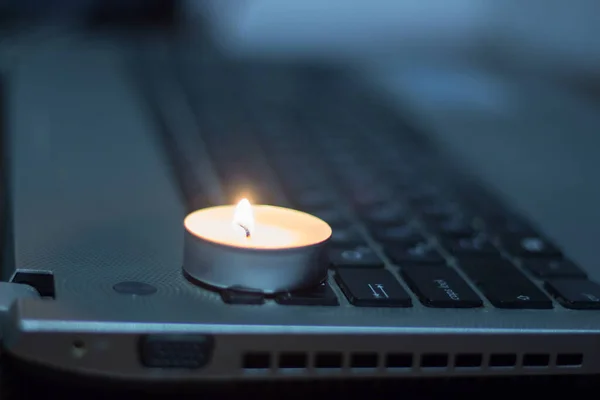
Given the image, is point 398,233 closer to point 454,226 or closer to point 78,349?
point 454,226

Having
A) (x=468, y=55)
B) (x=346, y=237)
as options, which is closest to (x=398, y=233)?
(x=346, y=237)

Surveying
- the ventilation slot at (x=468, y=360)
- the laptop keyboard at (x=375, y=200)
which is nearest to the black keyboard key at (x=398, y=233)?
the laptop keyboard at (x=375, y=200)

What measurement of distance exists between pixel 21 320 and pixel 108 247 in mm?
95

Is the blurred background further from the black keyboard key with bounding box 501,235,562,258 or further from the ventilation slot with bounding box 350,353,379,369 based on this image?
the ventilation slot with bounding box 350,353,379,369

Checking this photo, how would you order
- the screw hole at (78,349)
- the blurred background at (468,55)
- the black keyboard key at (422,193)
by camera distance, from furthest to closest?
the blurred background at (468,55) → the black keyboard key at (422,193) → the screw hole at (78,349)

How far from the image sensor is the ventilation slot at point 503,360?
312 mm

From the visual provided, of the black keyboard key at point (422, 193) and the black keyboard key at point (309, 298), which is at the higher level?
the black keyboard key at point (422, 193)

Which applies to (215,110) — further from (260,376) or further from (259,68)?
(260,376)

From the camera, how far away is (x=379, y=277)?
353mm

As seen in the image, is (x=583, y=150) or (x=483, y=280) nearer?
(x=483, y=280)

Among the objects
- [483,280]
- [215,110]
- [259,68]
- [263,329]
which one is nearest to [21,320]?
[263,329]

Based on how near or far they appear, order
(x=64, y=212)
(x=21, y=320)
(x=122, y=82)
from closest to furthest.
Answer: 1. (x=21, y=320)
2. (x=64, y=212)
3. (x=122, y=82)

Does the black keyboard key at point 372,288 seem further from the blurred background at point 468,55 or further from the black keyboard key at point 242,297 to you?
the blurred background at point 468,55

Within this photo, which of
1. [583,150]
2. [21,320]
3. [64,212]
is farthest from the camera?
[583,150]
